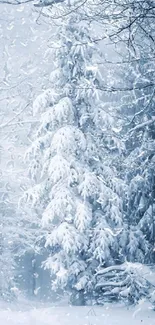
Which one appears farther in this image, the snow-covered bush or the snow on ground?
the snow-covered bush

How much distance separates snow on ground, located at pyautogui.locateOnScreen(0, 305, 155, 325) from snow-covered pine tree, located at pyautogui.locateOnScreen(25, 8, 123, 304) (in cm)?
115

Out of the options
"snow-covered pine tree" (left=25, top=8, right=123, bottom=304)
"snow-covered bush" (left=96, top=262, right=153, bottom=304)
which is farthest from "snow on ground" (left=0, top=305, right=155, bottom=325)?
"snow-covered pine tree" (left=25, top=8, right=123, bottom=304)

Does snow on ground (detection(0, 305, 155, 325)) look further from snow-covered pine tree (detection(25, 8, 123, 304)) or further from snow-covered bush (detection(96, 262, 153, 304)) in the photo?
snow-covered pine tree (detection(25, 8, 123, 304))

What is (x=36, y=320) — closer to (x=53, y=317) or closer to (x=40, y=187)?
(x=53, y=317)

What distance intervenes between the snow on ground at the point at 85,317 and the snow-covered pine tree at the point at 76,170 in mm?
1149

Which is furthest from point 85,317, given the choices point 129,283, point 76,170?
point 76,170

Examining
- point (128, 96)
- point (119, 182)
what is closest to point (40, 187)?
point (119, 182)

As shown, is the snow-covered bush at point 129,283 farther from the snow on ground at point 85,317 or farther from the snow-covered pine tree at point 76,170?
the snow-covered pine tree at point 76,170

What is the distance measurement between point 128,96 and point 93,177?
8150mm

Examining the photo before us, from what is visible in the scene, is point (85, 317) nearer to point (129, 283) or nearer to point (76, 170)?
point (129, 283)

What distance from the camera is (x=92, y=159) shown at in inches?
627

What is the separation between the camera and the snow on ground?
11194mm

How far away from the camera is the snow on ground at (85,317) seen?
36.7ft

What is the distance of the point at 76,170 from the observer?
50.7 feet
